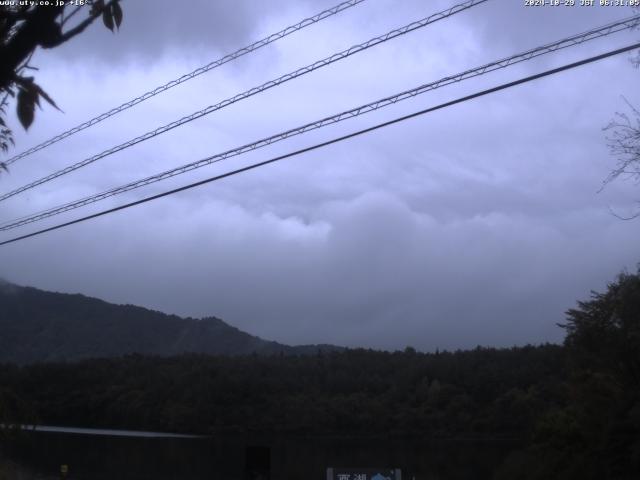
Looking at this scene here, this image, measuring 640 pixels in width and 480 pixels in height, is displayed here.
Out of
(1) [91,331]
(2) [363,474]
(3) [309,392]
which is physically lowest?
(2) [363,474]

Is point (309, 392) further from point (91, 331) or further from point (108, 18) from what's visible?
point (108, 18)

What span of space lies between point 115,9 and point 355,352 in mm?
51505

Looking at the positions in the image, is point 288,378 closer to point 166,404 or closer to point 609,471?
point 166,404

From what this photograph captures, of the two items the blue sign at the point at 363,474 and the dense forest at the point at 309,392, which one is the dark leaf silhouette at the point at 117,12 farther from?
the dense forest at the point at 309,392

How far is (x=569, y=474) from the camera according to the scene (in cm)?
2275

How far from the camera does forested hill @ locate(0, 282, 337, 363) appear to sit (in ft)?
173

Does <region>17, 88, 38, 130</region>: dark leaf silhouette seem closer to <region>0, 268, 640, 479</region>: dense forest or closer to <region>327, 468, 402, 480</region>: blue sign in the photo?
<region>327, 468, 402, 480</region>: blue sign

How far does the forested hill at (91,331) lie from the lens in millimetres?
52750

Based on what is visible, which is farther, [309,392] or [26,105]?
[309,392]

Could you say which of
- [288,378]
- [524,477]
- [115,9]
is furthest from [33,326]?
[115,9]

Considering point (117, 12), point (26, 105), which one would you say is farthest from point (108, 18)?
point (26, 105)

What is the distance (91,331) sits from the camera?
62062mm

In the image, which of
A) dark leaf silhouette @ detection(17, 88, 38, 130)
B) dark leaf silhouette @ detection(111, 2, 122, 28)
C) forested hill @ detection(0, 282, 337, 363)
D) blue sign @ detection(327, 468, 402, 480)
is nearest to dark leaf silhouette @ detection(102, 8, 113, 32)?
dark leaf silhouette @ detection(111, 2, 122, 28)

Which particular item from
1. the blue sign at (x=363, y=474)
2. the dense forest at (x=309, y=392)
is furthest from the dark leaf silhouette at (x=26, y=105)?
the dense forest at (x=309, y=392)
